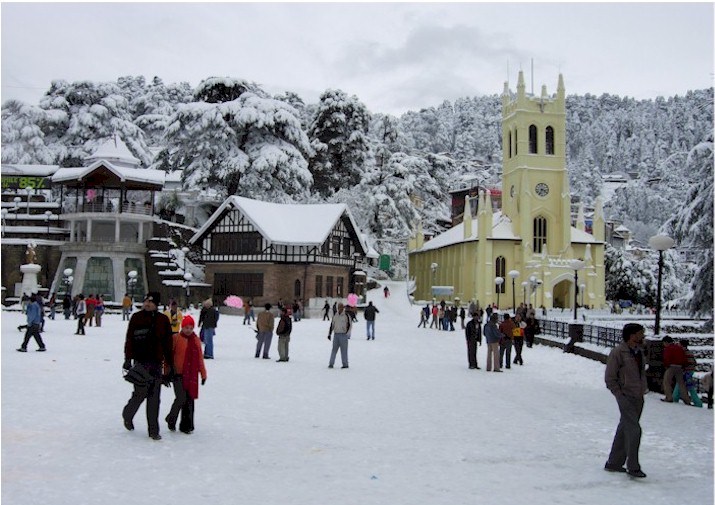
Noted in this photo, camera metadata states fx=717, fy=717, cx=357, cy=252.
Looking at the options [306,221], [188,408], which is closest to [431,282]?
[306,221]

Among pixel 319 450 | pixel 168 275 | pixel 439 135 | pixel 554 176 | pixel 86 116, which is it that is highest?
pixel 439 135

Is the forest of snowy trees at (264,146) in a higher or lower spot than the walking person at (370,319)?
higher

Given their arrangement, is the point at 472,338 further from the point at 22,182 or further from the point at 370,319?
the point at 22,182

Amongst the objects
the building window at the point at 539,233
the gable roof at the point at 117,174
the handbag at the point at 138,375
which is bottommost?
the handbag at the point at 138,375

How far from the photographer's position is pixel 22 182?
187ft

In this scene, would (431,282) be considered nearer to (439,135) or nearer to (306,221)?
(306,221)

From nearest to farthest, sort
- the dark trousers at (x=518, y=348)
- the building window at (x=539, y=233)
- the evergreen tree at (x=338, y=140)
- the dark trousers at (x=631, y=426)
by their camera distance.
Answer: the dark trousers at (x=631, y=426), the dark trousers at (x=518, y=348), the evergreen tree at (x=338, y=140), the building window at (x=539, y=233)

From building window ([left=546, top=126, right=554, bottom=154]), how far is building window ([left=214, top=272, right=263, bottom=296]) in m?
37.4

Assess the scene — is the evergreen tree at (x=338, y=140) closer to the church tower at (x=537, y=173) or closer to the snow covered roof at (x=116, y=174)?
the church tower at (x=537, y=173)

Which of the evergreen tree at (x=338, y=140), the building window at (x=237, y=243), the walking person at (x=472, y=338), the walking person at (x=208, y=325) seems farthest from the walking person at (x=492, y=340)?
the evergreen tree at (x=338, y=140)

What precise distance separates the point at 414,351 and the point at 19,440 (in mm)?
16363

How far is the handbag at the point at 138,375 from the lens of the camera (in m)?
8.87

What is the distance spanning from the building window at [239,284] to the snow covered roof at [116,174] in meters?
10.2

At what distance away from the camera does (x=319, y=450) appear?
8930 millimetres
